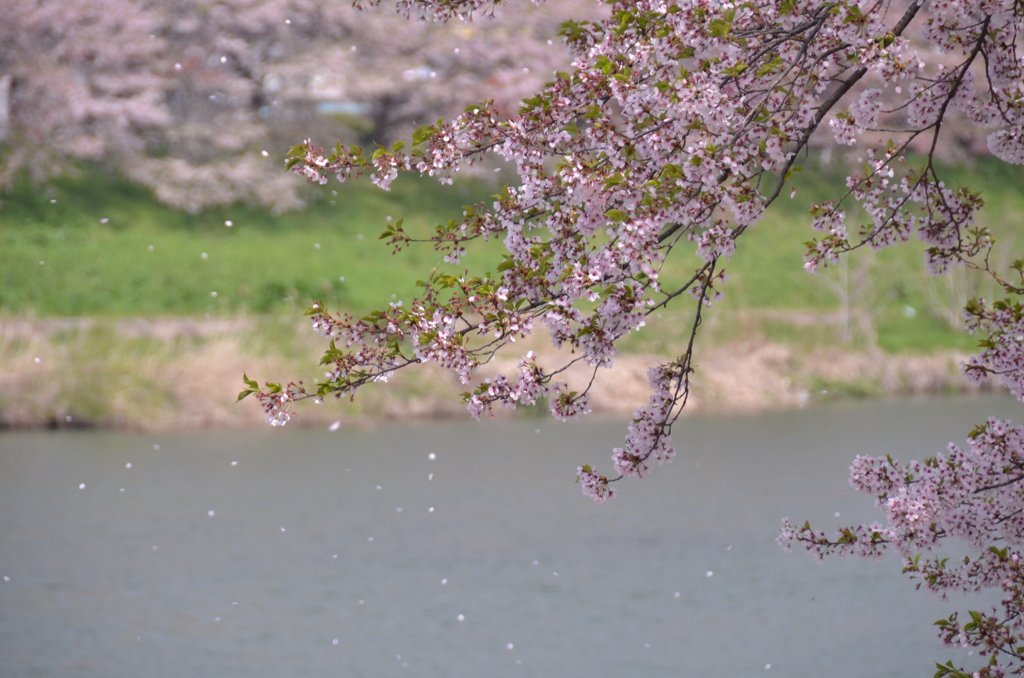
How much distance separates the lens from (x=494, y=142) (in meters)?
4.12

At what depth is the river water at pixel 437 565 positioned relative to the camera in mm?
6672

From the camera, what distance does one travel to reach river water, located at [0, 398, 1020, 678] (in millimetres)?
6672

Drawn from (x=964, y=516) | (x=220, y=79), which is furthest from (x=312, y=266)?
(x=964, y=516)

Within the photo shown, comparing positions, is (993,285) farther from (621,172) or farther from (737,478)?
(621,172)

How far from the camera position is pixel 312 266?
22.6 m

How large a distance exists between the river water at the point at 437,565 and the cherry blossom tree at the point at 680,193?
204 centimetres

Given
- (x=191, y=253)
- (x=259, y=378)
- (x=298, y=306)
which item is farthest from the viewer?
(x=191, y=253)

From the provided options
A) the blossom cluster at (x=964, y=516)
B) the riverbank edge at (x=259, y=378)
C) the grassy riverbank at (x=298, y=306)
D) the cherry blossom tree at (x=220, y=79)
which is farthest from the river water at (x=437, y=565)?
the cherry blossom tree at (x=220, y=79)

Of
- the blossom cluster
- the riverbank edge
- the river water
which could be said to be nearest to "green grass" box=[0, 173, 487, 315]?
the riverbank edge

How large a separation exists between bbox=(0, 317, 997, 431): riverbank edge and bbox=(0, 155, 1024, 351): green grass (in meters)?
0.72

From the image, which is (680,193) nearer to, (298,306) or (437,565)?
(437,565)

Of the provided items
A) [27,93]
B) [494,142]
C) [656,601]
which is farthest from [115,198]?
[494,142]

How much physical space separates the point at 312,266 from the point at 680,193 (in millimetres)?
19231

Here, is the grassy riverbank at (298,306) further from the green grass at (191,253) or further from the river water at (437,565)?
the river water at (437,565)
